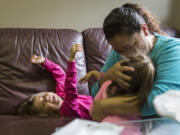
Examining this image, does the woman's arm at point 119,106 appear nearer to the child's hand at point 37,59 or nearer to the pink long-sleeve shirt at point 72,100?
the pink long-sleeve shirt at point 72,100

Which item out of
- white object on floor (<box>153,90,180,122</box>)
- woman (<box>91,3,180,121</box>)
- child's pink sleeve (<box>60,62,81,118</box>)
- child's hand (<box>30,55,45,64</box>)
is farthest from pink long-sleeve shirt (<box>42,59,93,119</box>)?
white object on floor (<box>153,90,180,122</box>)

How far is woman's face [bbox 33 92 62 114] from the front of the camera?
4.71 ft

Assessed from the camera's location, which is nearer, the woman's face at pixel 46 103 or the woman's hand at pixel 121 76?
the woman's hand at pixel 121 76

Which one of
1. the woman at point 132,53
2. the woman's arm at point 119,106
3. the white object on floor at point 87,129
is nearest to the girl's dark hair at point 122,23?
the woman at point 132,53

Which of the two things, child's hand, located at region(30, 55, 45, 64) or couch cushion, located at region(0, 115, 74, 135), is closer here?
couch cushion, located at region(0, 115, 74, 135)

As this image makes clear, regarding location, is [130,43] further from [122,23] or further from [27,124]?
[27,124]

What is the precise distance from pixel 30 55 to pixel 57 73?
0.25 metres

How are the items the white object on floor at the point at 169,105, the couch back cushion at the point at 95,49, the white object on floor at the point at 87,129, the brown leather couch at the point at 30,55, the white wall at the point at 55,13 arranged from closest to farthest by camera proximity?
the white object on floor at the point at 87,129
the white object on floor at the point at 169,105
the brown leather couch at the point at 30,55
the couch back cushion at the point at 95,49
the white wall at the point at 55,13

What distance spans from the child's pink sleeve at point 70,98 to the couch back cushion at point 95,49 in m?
0.30

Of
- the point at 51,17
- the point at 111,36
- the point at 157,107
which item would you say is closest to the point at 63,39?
the point at 51,17

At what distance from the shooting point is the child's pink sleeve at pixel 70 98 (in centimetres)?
137

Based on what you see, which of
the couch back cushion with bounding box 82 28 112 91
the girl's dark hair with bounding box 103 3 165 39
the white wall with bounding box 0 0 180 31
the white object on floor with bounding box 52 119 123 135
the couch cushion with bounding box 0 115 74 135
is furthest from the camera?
the white wall with bounding box 0 0 180 31

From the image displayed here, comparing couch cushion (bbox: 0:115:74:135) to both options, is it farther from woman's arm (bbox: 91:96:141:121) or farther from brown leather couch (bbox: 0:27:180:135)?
woman's arm (bbox: 91:96:141:121)

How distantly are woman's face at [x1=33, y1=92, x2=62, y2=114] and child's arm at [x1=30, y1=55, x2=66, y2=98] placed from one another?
3.3 inches
